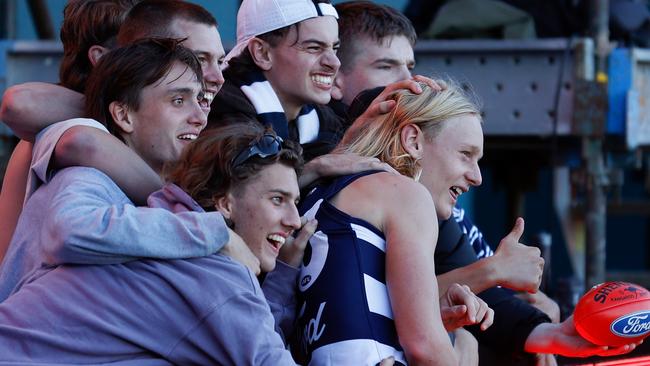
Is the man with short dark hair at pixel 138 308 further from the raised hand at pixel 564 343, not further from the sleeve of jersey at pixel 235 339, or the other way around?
the raised hand at pixel 564 343

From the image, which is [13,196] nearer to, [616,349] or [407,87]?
[407,87]

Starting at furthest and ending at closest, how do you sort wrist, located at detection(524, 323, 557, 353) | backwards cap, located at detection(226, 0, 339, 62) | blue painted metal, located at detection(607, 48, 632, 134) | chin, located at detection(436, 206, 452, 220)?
blue painted metal, located at detection(607, 48, 632, 134) < backwards cap, located at detection(226, 0, 339, 62) < wrist, located at detection(524, 323, 557, 353) < chin, located at detection(436, 206, 452, 220)

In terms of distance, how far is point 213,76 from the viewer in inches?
151

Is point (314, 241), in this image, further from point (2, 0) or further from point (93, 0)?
point (2, 0)

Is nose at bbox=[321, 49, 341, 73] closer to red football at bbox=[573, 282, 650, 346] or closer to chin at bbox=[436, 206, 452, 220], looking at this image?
chin at bbox=[436, 206, 452, 220]

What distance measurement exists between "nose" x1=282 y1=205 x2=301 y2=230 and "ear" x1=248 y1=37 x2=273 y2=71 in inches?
44.6

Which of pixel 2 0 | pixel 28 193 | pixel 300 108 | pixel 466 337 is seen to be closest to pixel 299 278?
pixel 466 337

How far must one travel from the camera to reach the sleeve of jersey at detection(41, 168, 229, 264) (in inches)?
111

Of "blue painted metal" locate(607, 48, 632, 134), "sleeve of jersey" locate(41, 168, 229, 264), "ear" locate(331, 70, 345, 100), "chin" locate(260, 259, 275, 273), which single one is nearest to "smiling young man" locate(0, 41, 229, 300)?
"sleeve of jersey" locate(41, 168, 229, 264)

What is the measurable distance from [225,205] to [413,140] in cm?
65

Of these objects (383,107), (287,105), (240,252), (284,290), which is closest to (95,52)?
(287,105)

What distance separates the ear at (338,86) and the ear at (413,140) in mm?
1155

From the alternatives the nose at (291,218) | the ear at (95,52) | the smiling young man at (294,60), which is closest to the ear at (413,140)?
the nose at (291,218)

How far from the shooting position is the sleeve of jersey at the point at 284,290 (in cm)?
337
